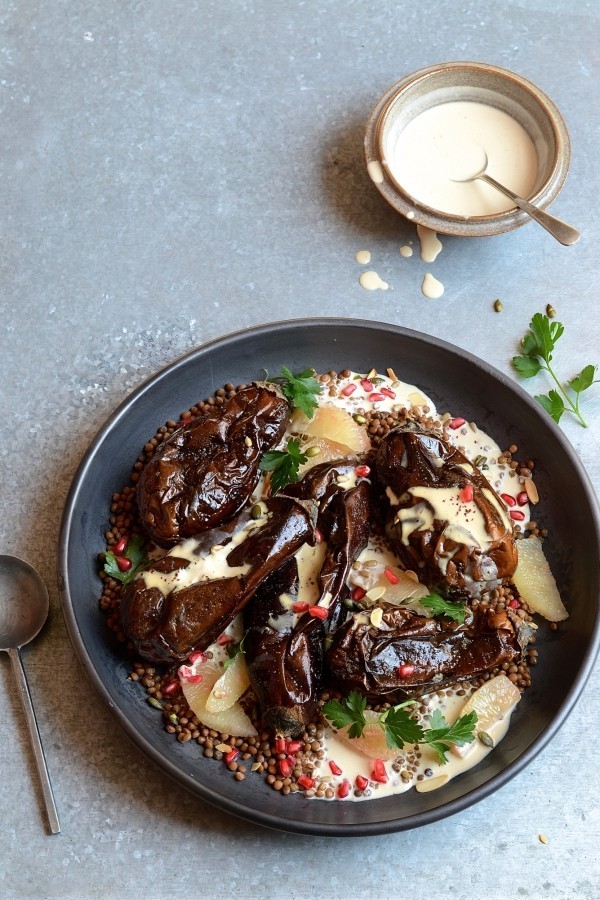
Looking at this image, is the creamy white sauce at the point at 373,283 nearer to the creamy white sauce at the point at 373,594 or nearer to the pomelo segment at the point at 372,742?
the creamy white sauce at the point at 373,594

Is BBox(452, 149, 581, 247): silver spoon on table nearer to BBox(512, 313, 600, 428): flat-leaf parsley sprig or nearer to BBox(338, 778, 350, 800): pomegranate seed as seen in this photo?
BBox(512, 313, 600, 428): flat-leaf parsley sprig

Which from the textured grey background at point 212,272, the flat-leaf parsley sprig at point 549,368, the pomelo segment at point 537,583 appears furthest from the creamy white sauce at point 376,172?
the pomelo segment at point 537,583

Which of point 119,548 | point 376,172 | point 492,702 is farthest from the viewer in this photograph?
point 376,172

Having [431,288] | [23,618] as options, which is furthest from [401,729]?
[431,288]

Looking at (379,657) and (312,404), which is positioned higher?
(312,404)

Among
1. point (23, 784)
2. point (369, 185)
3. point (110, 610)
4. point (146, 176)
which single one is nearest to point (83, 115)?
point (146, 176)

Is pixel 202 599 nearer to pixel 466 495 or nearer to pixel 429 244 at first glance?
pixel 466 495

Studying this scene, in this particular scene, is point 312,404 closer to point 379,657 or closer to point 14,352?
point 379,657

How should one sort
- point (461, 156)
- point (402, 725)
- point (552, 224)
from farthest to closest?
point (461, 156) → point (552, 224) → point (402, 725)
